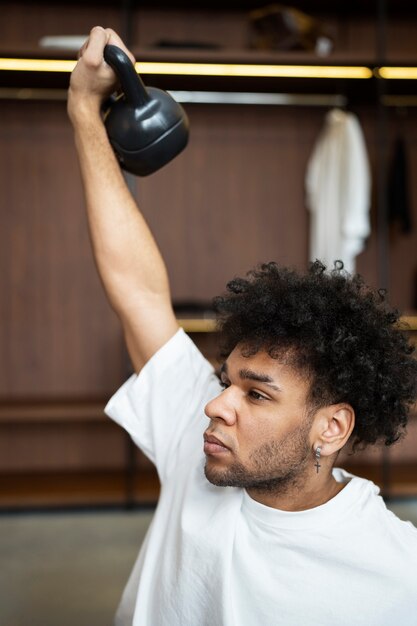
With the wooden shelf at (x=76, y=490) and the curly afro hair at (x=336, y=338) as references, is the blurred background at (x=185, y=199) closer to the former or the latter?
the wooden shelf at (x=76, y=490)

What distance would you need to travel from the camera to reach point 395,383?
1195mm

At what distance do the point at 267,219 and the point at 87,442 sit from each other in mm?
1607

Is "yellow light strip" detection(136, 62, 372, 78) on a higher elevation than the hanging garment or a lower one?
higher

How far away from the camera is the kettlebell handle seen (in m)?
1.13

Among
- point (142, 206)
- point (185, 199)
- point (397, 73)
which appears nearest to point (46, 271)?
point (142, 206)

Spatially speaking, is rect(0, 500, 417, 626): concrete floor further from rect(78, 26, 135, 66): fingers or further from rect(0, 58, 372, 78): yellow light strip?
rect(0, 58, 372, 78): yellow light strip

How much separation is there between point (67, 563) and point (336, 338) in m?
1.91

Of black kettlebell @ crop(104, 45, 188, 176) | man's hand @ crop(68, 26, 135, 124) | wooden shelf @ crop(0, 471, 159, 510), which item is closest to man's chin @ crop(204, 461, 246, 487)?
black kettlebell @ crop(104, 45, 188, 176)

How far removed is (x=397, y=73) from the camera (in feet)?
11.7

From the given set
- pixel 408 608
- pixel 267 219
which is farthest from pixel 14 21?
pixel 408 608

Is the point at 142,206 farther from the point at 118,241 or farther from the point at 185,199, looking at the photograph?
the point at 118,241

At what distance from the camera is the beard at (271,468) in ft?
3.54

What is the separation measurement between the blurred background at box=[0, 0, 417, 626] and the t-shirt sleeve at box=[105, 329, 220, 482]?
221 centimetres

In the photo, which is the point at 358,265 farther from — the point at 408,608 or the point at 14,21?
the point at 408,608
